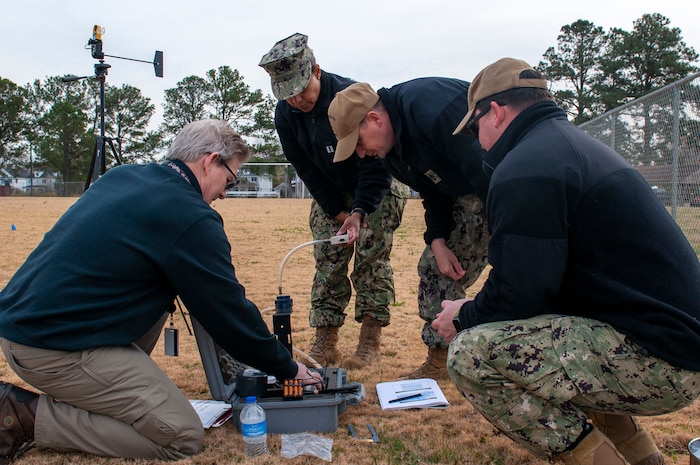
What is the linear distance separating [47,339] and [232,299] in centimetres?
71

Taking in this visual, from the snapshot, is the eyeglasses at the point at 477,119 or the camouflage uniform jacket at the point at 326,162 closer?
the eyeglasses at the point at 477,119

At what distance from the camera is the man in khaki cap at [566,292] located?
5.83 feet

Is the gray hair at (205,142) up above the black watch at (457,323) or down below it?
above

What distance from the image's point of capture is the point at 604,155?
1864 mm

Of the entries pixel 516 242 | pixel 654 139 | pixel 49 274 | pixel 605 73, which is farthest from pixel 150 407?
pixel 605 73

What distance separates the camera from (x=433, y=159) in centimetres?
309

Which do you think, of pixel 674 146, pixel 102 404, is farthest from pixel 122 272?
pixel 674 146

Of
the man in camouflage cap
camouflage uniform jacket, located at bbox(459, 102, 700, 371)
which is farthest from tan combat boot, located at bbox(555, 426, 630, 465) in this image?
the man in camouflage cap

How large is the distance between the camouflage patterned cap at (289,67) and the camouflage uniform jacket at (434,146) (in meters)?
0.61

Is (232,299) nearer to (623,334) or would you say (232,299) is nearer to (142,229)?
(142,229)

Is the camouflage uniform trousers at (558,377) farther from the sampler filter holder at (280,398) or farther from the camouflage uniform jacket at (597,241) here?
the sampler filter holder at (280,398)

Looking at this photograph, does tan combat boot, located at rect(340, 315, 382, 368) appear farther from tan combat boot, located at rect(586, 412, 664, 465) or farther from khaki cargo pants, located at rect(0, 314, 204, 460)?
tan combat boot, located at rect(586, 412, 664, 465)

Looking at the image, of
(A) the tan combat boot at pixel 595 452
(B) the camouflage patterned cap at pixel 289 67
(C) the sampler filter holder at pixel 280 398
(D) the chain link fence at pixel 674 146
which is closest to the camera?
(A) the tan combat boot at pixel 595 452

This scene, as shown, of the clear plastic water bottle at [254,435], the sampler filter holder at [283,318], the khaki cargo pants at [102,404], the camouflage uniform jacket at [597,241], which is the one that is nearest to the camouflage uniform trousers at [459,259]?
the sampler filter holder at [283,318]
